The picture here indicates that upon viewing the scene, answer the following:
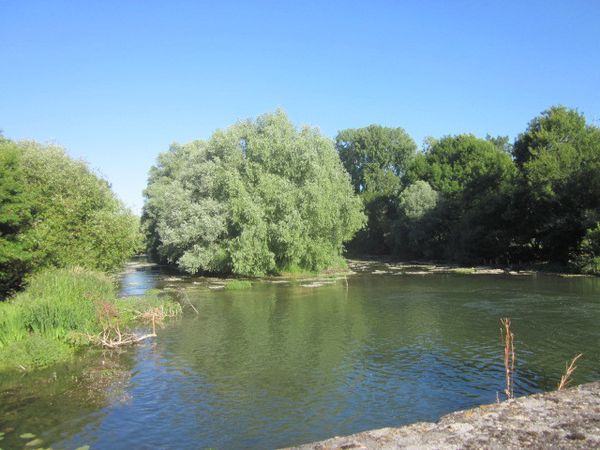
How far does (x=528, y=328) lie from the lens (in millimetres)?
24062

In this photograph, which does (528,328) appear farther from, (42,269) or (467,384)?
(42,269)

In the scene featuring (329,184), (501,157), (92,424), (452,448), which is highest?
(501,157)

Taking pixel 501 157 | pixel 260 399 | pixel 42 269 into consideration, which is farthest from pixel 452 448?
pixel 501 157

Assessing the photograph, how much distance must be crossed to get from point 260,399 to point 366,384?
Answer: 3.54 metres

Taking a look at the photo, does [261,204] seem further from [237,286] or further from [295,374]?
[295,374]

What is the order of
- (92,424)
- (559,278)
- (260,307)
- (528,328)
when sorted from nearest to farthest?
(92,424) < (528,328) < (260,307) < (559,278)

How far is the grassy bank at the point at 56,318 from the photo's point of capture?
18781 mm

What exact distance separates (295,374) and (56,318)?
34.8 feet

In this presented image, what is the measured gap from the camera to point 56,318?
21.0m

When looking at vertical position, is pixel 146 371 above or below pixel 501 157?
below

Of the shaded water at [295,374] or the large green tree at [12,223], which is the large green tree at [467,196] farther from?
the large green tree at [12,223]

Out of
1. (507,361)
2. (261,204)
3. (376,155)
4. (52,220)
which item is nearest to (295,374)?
(507,361)

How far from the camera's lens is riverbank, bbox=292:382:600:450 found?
7.67m

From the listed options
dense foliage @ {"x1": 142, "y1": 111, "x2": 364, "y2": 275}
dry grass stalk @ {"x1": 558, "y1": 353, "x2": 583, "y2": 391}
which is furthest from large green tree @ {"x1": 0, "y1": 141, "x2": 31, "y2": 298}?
dense foliage @ {"x1": 142, "y1": 111, "x2": 364, "y2": 275}
